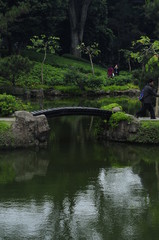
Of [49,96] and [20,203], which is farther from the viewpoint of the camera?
[49,96]

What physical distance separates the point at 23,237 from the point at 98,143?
10056 mm

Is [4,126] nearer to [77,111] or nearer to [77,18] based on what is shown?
[77,111]

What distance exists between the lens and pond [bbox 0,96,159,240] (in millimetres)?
8938

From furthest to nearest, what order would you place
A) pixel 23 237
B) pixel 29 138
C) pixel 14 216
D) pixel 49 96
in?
pixel 49 96, pixel 29 138, pixel 14 216, pixel 23 237

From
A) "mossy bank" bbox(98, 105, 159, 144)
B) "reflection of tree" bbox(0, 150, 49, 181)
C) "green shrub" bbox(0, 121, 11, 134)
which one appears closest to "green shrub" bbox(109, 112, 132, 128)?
"mossy bank" bbox(98, 105, 159, 144)

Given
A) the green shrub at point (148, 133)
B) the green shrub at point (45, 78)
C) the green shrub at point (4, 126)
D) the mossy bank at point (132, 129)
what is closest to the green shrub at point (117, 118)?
the mossy bank at point (132, 129)

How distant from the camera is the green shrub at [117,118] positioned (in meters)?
17.7

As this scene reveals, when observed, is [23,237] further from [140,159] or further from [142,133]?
[142,133]

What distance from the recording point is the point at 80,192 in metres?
11.4

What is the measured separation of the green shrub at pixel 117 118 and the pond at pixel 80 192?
2.52 feet

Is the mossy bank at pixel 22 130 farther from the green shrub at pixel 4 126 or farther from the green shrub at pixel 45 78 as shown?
the green shrub at pixel 45 78

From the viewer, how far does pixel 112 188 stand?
11805 mm

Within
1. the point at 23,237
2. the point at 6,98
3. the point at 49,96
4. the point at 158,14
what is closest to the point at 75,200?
the point at 23,237

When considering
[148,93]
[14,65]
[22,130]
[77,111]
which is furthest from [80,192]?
[14,65]
